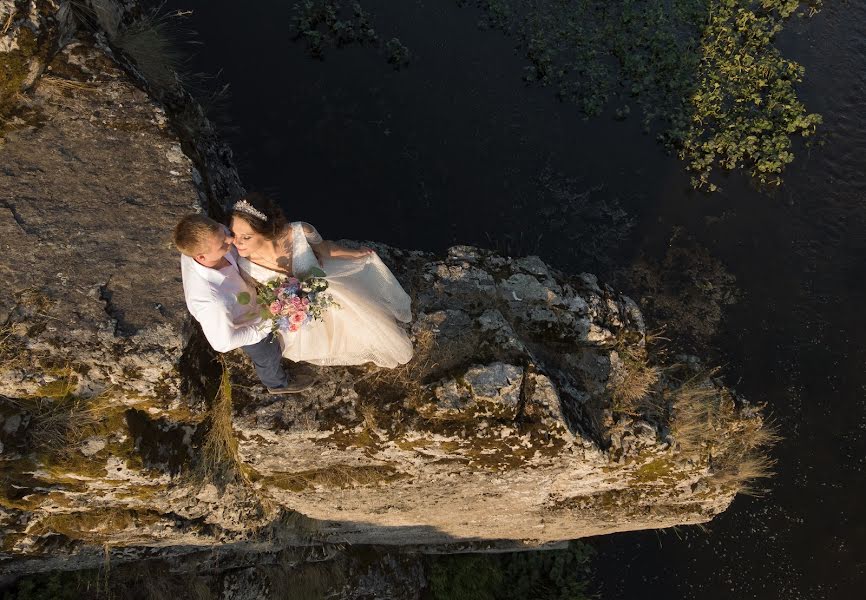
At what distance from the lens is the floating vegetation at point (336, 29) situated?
8.39m

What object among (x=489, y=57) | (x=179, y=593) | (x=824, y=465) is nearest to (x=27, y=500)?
(x=179, y=593)

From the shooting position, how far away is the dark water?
8.21 meters

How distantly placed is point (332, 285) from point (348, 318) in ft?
1.20

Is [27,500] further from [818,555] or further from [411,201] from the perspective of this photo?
[818,555]

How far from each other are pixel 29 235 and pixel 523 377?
16.3ft

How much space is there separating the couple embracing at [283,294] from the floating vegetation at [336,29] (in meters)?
5.18

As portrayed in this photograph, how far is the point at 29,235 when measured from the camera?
15.3 feet

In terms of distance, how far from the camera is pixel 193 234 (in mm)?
3889

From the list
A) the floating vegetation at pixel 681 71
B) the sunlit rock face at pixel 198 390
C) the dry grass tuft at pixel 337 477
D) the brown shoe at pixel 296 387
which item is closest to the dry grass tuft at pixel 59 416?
the sunlit rock face at pixel 198 390

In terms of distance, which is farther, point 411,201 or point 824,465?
point 824,465

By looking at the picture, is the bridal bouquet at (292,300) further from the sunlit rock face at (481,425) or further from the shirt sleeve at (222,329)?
the sunlit rock face at (481,425)

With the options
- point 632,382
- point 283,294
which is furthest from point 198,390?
point 632,382

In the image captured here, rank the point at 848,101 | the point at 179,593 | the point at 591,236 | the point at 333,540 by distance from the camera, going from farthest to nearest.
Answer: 1. the point at 848,101
2. the point at 591,236
3. the point at 333,540
4. the point at 179,593

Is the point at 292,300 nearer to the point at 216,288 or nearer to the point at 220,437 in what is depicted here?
the point at 216,288
